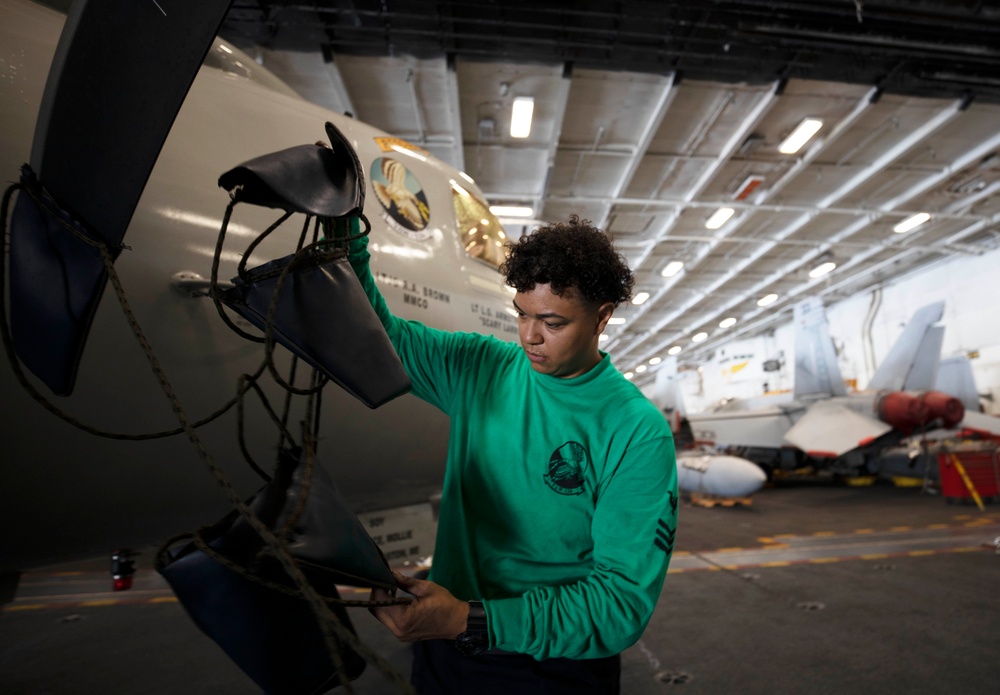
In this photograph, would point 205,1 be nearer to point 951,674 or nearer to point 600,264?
point 600,264

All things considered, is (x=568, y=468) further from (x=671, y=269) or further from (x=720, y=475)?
(x=671, y=269)

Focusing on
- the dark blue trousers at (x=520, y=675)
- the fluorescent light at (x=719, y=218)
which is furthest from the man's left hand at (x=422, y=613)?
the fluorescent light at (x=719, y=218)

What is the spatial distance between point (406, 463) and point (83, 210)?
1.86 metres

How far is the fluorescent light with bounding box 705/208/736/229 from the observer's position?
41.4ft

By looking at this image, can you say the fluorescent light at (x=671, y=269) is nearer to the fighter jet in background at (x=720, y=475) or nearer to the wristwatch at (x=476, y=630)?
the fighter jet in background at (x=720, y=475)

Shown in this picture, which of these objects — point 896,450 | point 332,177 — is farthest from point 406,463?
point 896,450

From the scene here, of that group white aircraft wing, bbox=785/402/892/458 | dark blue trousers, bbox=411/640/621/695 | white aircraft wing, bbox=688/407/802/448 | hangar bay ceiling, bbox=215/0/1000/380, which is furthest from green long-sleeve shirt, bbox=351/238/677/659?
white aircraft wing, bbox=688/407/802/448

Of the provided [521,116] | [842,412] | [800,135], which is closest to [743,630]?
[521,116]

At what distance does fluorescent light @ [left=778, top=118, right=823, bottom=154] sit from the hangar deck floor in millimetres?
6913

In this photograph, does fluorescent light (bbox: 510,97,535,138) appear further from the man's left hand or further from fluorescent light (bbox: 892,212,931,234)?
fluorescent light (bbox: 892,212,931,234)

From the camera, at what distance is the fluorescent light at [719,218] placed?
1263 centimetres

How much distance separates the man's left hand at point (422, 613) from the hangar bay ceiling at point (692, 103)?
6779 mm

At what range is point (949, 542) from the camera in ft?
19.8

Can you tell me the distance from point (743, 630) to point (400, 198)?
3708mm
